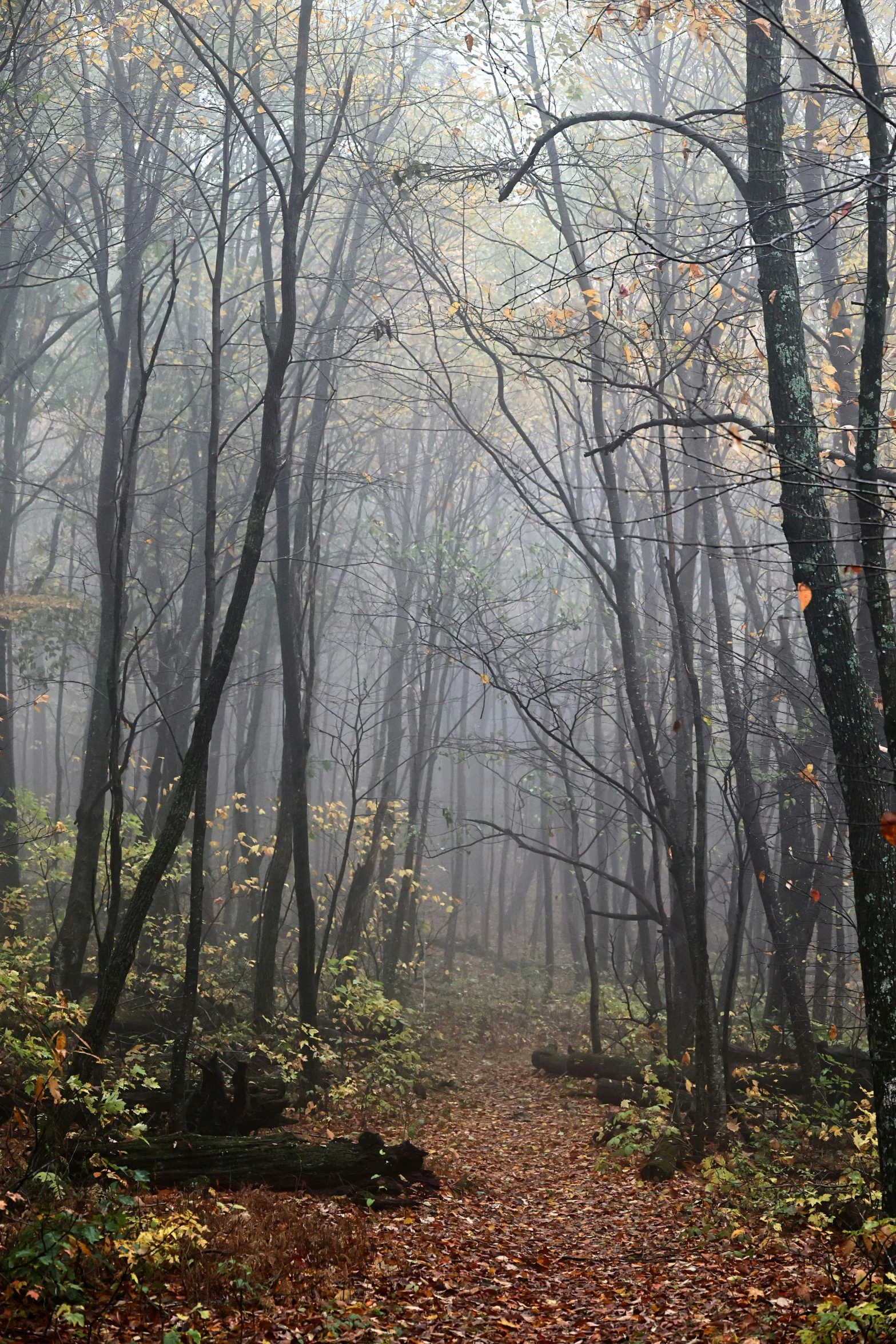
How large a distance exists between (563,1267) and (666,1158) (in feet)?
8.62

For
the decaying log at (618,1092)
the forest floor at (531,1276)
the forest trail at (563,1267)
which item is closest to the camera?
the forest floor at (531,1276)

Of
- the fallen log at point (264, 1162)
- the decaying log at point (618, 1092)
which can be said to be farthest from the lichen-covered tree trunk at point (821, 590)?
the decaying log at point (618, 1092)

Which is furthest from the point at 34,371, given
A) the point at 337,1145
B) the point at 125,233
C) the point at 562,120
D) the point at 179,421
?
the point at 337,1145

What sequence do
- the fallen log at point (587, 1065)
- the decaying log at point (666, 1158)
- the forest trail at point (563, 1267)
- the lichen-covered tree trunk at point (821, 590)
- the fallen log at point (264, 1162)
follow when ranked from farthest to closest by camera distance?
the fallen log at point (587, 1065), the decaying log at point (666, 1158), the fallen log at point (264, 1162), the lichen-covered tree trunk at point (821, 590), the forest trail at point (563, 1267)

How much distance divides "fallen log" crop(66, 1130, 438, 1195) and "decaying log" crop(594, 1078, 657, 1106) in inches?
169

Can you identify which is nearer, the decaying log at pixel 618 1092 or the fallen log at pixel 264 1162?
the fallen log at pixel 264 1162

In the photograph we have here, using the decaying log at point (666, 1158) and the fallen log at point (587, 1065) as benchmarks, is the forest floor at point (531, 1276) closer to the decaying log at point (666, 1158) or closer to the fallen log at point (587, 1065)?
the decaying log at point (666, 1158)

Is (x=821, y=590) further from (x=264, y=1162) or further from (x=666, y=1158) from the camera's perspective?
(x=666, y=1158)

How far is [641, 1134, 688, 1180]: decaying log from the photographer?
25.2 feet

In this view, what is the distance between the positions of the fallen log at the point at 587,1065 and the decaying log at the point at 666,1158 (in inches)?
96.8

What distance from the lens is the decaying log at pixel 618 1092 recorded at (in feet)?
34.3

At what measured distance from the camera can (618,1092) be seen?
1093 cm

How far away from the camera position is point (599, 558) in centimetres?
878

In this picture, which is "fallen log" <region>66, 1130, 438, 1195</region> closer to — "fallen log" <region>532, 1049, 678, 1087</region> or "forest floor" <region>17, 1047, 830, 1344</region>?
"forest floor" <region>17, 1047, 830, 1344</region>
